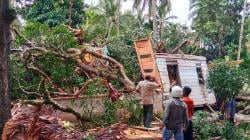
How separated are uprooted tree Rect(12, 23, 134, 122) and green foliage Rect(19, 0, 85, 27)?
9.12 m

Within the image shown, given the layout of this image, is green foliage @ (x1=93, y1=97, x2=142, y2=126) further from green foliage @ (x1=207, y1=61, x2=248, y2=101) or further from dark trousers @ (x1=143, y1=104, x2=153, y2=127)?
green foliage @ (x1=207, y1=61, x2=248, y2=101)

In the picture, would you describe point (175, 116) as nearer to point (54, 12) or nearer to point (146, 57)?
point (146, 57)

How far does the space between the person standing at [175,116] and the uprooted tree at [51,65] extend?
11.4ft

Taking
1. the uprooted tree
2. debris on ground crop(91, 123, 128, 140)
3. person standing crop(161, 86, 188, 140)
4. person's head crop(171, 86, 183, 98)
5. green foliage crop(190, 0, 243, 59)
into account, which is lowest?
debris on ground crop(91, 123, 128, 140)

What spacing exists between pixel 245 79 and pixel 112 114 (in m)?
5.95

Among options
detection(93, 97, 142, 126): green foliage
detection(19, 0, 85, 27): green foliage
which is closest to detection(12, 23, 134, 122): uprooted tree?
detection(93, 97, 142, 126): green foliage

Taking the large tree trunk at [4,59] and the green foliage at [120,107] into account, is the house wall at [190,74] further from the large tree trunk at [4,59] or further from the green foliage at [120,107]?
the large tree trunk at [4,59]

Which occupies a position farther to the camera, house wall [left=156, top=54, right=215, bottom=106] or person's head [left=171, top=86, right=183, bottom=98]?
house wall [left=156, top=54, right=215, bottom=106]

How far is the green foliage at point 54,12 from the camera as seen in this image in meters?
22.6

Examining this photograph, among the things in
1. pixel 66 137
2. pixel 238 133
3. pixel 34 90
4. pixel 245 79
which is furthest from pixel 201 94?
pixel 66 137

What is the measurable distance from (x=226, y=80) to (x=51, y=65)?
6473mm

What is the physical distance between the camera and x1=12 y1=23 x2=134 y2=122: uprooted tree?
1212 centimetres

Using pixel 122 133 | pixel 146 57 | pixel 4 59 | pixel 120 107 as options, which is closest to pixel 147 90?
pixel 120 107

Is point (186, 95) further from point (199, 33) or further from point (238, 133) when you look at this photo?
point (199, 33)
